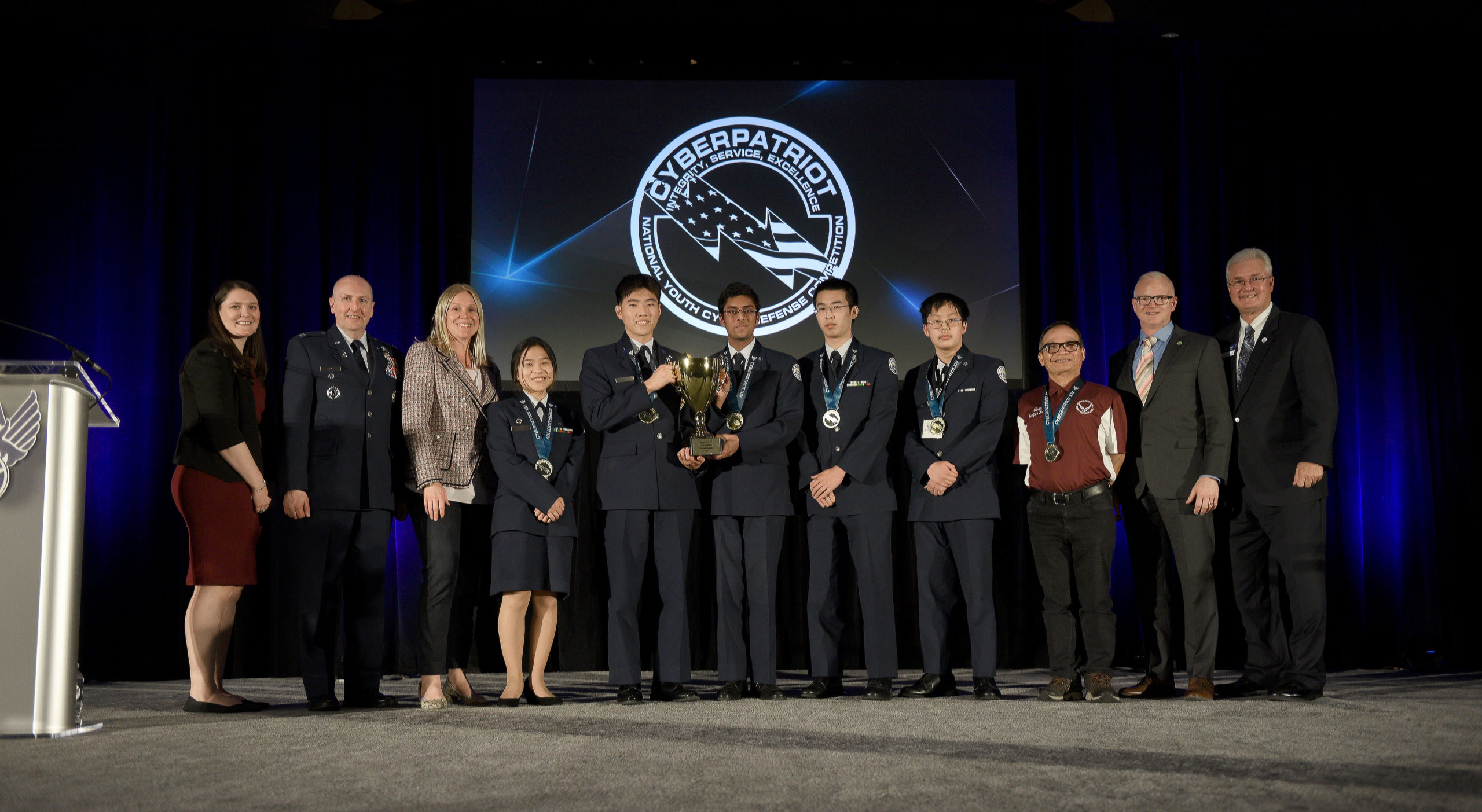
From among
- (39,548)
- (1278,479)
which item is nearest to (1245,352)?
(1278,479)

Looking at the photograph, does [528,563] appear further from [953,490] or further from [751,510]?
[953,490]

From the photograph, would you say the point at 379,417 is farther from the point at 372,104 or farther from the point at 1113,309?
the point at 1113,309

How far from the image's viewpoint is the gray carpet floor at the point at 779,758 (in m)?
2.08

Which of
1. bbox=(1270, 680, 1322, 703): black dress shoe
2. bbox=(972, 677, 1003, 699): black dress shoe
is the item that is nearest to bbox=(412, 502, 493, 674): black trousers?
bbox=(972, 677, 1003, 699): black dress shoe

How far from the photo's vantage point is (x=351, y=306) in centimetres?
379

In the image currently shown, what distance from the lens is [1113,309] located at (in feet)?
18.3

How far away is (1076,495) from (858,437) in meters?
0.80

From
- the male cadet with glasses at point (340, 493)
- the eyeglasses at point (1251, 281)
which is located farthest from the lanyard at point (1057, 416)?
the male cadet with glasses at point (340, 493)

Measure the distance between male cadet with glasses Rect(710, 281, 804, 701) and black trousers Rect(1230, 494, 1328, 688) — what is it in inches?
67.1

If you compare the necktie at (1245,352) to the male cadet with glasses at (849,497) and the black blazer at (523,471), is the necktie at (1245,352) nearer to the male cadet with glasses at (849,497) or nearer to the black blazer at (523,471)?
the male cadet with glasses at (849,497)

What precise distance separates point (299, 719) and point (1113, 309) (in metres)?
4.26

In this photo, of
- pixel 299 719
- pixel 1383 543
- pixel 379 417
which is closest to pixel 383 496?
pixel 379 417

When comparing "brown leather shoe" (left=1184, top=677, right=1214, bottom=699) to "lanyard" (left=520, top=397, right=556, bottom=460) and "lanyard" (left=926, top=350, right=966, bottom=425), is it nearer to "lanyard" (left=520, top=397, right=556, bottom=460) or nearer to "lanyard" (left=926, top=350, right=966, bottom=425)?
"lanyard" (left=926, top=350, right=966, bottom=425)

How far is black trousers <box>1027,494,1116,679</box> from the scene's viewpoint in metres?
3.78
